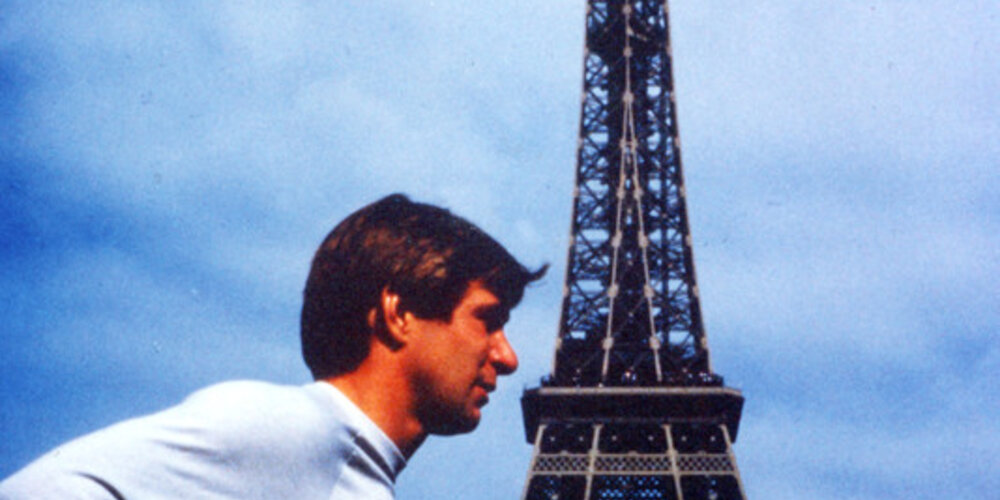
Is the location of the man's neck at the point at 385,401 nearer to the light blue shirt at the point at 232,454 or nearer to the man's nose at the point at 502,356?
the light blue shirt at the point at 232,454

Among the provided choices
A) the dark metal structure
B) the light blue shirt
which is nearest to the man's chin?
the light blue shirt

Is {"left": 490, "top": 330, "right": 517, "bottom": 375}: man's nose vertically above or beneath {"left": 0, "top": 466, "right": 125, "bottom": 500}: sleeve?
above

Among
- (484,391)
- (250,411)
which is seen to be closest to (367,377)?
(484,391)

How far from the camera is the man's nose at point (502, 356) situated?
289cm

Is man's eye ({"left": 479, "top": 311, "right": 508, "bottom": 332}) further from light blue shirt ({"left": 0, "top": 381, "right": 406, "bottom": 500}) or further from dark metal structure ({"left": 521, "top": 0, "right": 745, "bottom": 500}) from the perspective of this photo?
dark metal structure ({"left": 521, "top": 0, "right": 745, "bottom": 500})

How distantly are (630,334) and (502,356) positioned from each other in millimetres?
46471

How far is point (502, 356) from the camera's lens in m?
2.90

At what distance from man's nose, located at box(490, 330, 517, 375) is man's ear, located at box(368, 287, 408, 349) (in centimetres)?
28

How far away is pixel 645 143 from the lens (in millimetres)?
53469

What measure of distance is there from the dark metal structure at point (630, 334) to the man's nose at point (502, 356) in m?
39.6

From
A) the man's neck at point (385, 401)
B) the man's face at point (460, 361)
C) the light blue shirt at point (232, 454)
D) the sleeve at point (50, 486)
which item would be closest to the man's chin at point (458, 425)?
the man's face at point (460, 361)

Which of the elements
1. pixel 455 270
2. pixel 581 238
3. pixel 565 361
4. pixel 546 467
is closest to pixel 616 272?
pixel 581 238

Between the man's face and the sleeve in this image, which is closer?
the sleeve

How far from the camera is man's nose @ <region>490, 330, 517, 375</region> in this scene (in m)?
2.89
